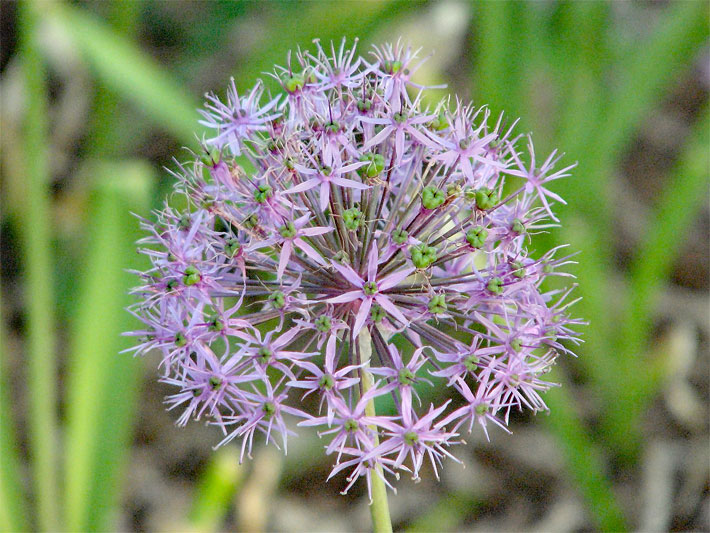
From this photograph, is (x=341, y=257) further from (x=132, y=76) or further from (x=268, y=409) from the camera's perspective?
(x=132, y=76)

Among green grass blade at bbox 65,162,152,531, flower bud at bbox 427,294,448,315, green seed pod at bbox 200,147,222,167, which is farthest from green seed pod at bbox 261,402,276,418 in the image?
green grass blade at bbox 65,162,152,531

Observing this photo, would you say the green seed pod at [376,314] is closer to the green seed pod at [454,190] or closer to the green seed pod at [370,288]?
the green seed pod at [370,288]

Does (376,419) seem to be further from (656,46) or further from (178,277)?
(656,46)

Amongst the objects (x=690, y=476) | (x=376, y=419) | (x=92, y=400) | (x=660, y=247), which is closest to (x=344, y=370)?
(x=376, y=419)

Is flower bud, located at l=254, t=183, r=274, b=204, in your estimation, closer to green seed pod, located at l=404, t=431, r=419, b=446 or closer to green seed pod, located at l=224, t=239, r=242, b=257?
green seed pod, located at l=224, t=239, r=242, b=257

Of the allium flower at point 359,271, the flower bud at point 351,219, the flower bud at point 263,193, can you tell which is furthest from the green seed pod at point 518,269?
the flower bud at point 263,193

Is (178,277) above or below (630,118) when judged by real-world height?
below
